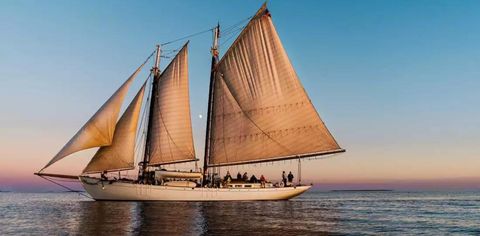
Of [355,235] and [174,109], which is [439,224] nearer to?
[355,235]

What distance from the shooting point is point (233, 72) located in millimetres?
60469

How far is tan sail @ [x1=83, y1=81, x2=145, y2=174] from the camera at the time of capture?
186ft

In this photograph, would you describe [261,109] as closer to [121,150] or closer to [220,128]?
[220,128]

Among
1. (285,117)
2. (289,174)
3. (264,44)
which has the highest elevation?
(264,44)

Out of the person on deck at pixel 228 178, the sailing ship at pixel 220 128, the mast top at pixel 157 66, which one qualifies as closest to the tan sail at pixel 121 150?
the sailing ship at pixel 220 128

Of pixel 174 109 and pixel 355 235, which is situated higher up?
pixel 174 109

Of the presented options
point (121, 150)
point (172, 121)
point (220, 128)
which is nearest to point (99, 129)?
point (121, 150)

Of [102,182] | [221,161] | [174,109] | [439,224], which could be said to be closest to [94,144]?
[102,182]

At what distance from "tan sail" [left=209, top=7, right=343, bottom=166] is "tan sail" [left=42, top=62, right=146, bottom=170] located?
13138 mm

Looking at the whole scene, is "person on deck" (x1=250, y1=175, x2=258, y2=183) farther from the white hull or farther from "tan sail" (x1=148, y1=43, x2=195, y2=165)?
"tan sail" (x1=148, y1=43, x2=195, y2=165)

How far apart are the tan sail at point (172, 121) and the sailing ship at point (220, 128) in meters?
0.13

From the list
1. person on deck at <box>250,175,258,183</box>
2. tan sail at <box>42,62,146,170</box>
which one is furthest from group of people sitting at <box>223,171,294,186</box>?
tan sail at <box>42,62,146,170</box>

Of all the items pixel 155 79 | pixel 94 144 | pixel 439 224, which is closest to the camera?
pixel 439 224

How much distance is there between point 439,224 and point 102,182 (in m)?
40.4
